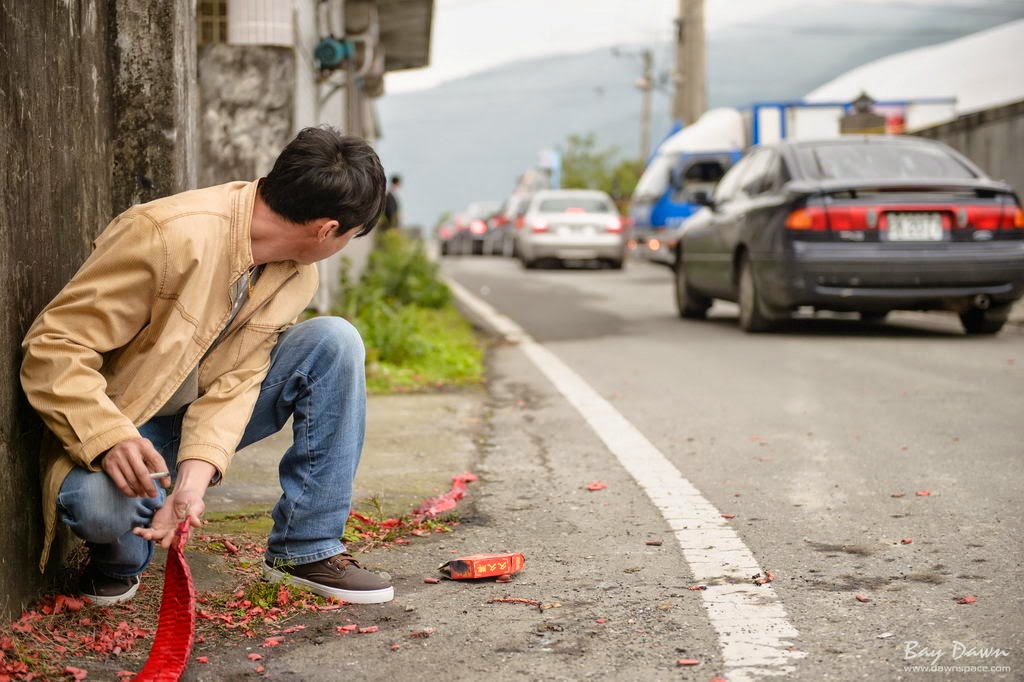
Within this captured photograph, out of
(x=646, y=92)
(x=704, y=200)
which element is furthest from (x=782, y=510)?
(x=646, y=92)

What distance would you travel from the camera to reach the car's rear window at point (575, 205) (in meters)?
24.9

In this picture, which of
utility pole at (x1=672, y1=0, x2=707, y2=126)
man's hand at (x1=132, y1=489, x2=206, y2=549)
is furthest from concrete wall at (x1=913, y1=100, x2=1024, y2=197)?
man's hand at (x1=132, y1=489, x2=206, y2=549)

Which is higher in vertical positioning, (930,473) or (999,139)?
(999,139)

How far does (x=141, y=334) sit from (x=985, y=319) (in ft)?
28.3

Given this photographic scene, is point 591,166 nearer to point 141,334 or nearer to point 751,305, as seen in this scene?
point 751,305

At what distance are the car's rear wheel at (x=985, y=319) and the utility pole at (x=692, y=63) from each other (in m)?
21.0

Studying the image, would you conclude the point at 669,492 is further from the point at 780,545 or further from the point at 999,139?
the point at 999,139

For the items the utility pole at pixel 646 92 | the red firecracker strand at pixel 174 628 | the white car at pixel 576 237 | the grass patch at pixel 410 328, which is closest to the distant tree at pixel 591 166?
the utility pole at pixel 646 92

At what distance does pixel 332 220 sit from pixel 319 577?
0.94 meters

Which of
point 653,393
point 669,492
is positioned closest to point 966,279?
point 653,393

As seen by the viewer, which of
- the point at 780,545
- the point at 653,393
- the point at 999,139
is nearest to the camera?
the point at 780,545

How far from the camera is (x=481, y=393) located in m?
7.54

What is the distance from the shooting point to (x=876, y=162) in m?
10.8

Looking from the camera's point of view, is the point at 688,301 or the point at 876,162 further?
the point at 688,301
